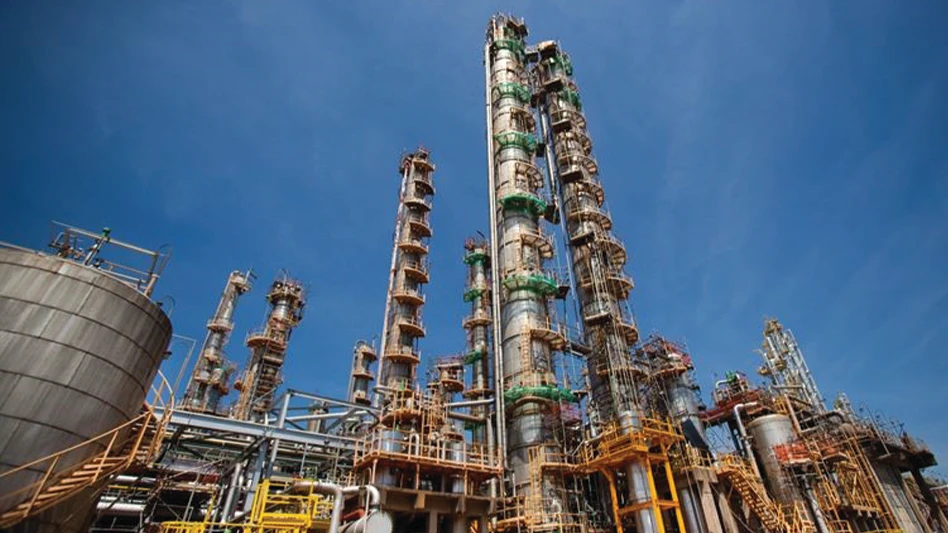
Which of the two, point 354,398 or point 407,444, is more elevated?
point 354,398

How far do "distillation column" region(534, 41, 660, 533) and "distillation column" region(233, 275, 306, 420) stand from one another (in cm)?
2788

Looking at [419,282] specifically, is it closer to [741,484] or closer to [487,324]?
[487,324]

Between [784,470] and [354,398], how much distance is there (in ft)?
112

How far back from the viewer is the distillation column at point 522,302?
78.1 feet

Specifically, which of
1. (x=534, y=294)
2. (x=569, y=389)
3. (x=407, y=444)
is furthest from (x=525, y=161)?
(x=407, y=444)

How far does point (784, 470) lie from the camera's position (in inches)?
974

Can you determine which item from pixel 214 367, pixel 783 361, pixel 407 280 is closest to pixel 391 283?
pixel 407 280

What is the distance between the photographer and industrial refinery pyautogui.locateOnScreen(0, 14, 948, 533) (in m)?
11.0

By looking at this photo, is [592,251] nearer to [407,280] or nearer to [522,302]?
[522,302]

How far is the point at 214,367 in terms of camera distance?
4591 cm

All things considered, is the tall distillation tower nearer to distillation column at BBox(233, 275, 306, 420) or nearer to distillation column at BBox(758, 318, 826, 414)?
distillation column at BBox(233, 275, 306, 420)

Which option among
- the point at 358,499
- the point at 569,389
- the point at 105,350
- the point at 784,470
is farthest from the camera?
the point at 569,389

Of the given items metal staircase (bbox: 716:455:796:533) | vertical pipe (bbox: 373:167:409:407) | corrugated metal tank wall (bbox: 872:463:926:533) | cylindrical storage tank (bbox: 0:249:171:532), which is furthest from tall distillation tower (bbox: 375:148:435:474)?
corrugated metal tank wall (bbox: 872:463:926:533)

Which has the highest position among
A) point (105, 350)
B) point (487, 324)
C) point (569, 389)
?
point (487, 324)
